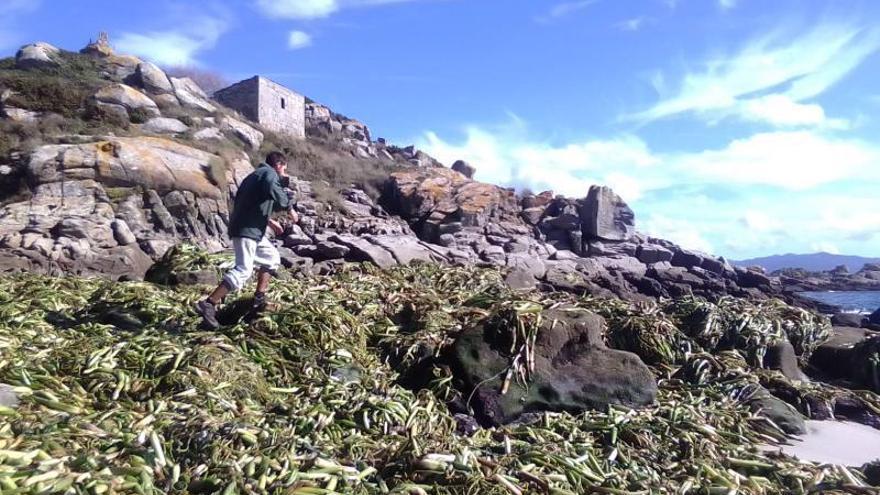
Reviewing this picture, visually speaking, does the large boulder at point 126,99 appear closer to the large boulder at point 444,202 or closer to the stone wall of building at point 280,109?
the large boulder at point 444,202

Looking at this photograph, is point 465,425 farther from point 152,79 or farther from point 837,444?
point 152,79

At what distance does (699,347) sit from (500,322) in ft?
9.59

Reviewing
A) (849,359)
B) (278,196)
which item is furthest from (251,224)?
(849,359)

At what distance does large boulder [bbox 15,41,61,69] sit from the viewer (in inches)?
1262

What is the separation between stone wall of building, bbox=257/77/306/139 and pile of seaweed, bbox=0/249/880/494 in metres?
35.5

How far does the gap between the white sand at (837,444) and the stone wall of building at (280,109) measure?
128ft

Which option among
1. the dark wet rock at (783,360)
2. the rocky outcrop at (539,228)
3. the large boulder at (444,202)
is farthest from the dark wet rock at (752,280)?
the dark wet rock at (783,360)

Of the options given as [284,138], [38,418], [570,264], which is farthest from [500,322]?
[284,138]

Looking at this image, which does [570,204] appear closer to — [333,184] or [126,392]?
[333,184]

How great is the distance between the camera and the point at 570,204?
33.9 m

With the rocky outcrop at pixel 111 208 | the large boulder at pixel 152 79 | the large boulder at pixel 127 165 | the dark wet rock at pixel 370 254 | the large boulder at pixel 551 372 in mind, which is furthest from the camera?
the large boulder at pixel 152 79

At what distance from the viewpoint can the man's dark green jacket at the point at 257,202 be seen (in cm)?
730

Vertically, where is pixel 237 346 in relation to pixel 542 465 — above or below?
above

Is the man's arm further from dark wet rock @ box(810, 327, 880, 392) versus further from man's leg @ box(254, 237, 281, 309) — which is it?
dark wet rock @ box(810, 327, 880, 392)
